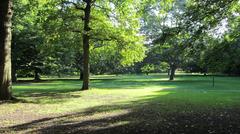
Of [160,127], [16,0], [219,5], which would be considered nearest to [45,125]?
[160,127]

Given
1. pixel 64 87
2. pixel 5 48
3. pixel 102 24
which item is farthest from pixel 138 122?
pixel 64 87

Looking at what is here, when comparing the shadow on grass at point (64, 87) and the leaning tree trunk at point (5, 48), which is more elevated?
the leaning tree trunk at point (5, 48)

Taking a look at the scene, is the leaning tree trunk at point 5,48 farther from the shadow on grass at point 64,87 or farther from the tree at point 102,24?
the tree at point 102,24

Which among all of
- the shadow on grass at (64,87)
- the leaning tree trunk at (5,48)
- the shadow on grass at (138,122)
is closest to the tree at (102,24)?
the shadow on grass at (64,87)

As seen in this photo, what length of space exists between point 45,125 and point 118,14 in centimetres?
1603

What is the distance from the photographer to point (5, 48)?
15.9m

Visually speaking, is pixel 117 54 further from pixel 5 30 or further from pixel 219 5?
pixel 219 5

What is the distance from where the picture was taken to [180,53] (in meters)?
13.4

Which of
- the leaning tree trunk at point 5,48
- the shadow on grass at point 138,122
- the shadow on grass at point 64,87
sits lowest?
the shadow on grass at point 138,122

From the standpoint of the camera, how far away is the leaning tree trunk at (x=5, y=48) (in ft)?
51.5

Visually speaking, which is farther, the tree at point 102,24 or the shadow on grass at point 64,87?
the tree at point 102,24

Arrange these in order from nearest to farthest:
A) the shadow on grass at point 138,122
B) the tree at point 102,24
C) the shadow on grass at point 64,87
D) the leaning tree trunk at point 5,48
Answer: the shadow on grass at point 138,122 < the leaning tree trunk at point 5,48 < the shadow on grass at point 64,87 < the tree at point 102,24

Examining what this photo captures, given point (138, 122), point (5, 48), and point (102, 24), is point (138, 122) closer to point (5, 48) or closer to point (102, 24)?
point (5, 48)

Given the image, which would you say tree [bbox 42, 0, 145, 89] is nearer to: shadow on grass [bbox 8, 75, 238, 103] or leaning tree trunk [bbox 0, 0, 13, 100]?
shadow on grass [bbox 8, 75, 238, 103]
